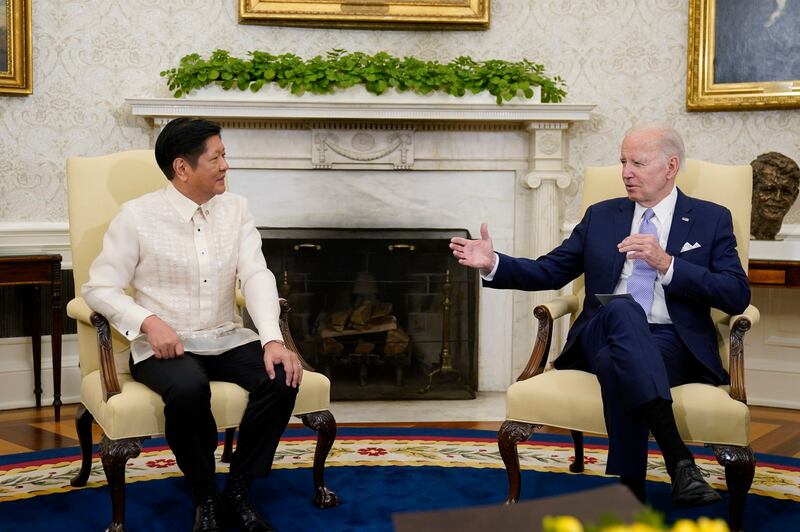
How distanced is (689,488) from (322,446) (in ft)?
3.96

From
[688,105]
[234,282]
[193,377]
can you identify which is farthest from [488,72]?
[193,377]

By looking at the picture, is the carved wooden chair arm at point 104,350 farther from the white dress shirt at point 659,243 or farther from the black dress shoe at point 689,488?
the black dress shoe at point 689,488

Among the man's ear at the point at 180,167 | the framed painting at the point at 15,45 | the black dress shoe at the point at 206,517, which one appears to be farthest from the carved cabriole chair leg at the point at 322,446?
the framed painting at the point at 15,45

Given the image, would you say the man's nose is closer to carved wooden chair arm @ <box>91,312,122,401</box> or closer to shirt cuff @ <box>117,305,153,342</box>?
shirt cuff @ <box>117,305,153,342</box>

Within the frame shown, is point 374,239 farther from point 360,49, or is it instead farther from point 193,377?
point 193,377

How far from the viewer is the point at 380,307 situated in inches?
201

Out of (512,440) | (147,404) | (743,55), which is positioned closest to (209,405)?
(147,404)

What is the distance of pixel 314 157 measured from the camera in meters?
5.02

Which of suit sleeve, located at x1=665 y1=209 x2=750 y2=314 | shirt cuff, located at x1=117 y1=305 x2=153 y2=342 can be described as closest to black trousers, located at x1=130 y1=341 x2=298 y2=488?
shirt cuff, located at x1=117 y1=305 x2=153 y2=342

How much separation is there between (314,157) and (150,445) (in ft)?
6.00

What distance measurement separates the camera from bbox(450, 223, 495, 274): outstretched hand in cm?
323

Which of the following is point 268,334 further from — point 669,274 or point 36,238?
point 36,238

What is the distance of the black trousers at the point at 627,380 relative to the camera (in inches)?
107

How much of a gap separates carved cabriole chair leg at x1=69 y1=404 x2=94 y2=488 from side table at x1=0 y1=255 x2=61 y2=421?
49.0 inches
